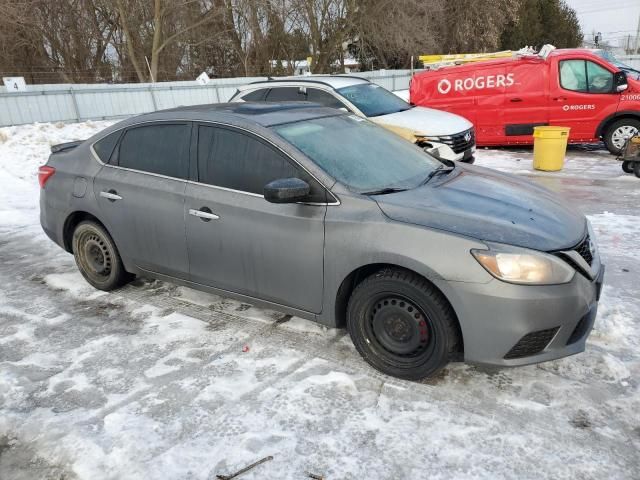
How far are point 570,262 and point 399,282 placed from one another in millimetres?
946

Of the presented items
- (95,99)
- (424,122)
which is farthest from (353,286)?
(95,99)

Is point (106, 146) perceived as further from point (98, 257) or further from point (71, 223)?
point (98, 257)

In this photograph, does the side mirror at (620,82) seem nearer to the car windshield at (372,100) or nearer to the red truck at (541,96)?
the red truck at (541,96)

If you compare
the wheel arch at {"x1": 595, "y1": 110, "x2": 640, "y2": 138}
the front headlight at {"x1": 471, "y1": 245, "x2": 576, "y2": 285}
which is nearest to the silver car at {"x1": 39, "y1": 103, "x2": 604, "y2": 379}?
the front headlight at {"x1": 471, "y1": 245, "x2": 576, "y2": 285}

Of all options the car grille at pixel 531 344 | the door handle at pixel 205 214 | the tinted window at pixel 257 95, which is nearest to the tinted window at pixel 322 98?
the tinted window at pixel 257 95

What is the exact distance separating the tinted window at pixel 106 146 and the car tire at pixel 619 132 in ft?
30.6

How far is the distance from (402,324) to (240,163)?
5.19 ft

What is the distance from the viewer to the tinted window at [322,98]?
8.49m

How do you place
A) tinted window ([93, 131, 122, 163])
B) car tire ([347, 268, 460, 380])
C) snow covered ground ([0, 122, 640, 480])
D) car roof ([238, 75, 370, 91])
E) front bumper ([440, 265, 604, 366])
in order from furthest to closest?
car roof ([238, 75, 370, 91])
tinted window ([93, 131, 122, 163])
car tire ([347, 268, 460, 380])
front bumper ([440, 265, 604, 366])
snow covered ground ([0, 122, 640, 480])

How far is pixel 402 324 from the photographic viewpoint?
3092 mm

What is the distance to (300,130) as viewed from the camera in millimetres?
3730

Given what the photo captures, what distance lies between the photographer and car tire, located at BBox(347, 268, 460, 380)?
9.62 feet

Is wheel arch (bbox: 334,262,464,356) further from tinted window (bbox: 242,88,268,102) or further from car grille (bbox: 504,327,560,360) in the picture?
tinted window (bbox: 242,88,268,102)

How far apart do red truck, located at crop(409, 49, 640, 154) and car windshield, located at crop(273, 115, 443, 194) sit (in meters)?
7.55
